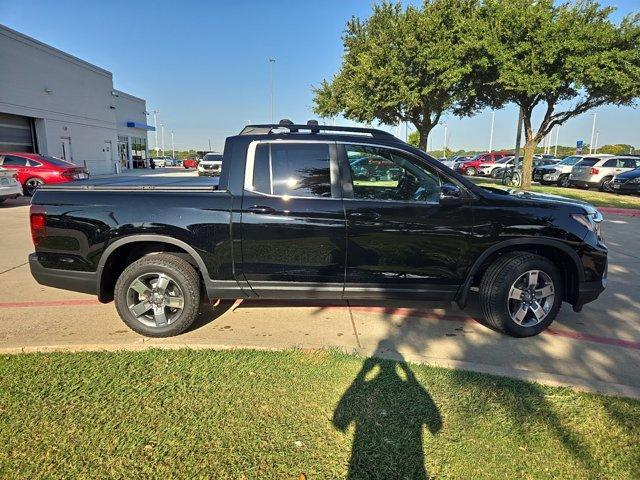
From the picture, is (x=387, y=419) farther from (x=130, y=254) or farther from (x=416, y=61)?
(x=416, y=61)

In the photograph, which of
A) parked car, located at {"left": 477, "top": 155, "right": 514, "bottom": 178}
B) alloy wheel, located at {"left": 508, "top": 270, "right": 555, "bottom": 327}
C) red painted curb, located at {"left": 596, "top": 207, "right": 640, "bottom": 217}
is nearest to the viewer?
alloy wheel, located at {"left": 508, "top": 270, "right": 555, "bottom": 327}

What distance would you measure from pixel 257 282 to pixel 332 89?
83.2ft

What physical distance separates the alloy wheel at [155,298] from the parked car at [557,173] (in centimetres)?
2425

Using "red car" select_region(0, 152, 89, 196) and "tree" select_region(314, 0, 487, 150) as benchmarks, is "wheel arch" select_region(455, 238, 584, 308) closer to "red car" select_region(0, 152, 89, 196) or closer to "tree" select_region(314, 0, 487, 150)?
"red car" select_region(0, 152, 89, 196)

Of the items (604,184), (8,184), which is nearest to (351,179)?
(8,184)

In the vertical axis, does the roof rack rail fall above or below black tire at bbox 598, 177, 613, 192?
above

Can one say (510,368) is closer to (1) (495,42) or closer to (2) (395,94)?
(1) (495,42)

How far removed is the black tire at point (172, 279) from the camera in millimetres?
3746

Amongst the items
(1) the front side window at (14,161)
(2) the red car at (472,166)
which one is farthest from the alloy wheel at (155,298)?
(2) the red car at (472,166)

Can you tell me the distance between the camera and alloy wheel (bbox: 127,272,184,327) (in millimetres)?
3791

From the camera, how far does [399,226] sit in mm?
3738

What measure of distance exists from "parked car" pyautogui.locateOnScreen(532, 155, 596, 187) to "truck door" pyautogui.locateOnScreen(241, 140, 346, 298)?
23355mm

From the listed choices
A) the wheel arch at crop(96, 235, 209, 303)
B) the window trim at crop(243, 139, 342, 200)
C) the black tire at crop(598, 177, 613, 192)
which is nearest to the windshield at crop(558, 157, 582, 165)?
the black tire at crop(598, 177, 613, 192)

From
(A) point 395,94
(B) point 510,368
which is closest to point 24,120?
(A) point 395,94
